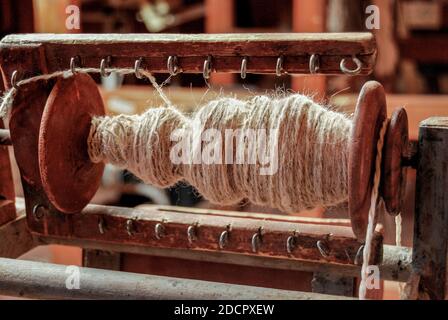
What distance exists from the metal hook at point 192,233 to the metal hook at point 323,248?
0.56 ft

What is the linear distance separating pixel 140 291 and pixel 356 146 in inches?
11.4

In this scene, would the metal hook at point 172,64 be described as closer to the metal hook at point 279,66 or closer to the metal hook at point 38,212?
the metal hook at point 279,66

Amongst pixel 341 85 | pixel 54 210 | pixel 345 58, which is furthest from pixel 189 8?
pixel 345 58

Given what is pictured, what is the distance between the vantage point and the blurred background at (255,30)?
2.11m

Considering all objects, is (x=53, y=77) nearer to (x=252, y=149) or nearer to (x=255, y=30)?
(x=252, y=149)

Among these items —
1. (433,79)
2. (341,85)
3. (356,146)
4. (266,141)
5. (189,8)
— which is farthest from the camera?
(189,8)

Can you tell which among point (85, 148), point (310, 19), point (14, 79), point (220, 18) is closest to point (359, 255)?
point (85, 148)

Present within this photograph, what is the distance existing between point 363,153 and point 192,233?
1.01 feet

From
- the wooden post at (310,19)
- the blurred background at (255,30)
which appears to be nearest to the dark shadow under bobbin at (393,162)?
the blurred background at (255,30)

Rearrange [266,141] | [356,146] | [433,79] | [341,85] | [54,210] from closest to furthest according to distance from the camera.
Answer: [356,146], [266,141], [54,210], [341,85], [433,79]

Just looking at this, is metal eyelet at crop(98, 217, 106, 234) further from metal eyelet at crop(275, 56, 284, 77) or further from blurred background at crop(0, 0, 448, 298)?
blurred background at crop(0, 0, 448, 298)

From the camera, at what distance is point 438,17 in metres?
3.07
